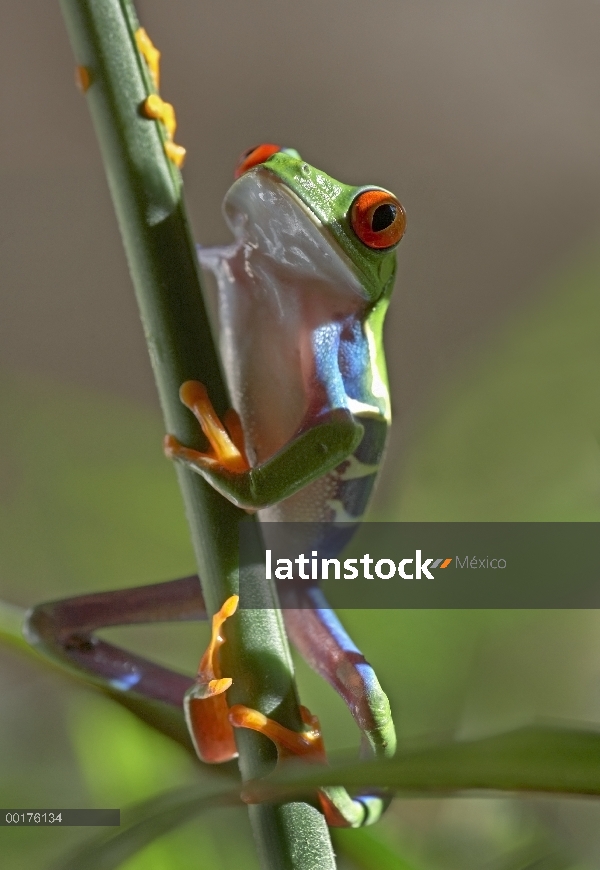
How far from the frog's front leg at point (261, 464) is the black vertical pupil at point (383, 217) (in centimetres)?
15

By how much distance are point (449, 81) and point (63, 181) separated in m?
0.95

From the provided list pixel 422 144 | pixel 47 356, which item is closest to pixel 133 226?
pixel 47 356

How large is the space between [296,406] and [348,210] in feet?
0.59

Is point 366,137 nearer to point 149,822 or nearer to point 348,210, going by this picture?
point 348,210

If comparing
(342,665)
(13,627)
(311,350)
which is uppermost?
→ (311,350)

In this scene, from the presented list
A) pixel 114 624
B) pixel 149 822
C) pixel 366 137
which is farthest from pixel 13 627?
pixel 366 137

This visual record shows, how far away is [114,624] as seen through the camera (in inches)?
29.6

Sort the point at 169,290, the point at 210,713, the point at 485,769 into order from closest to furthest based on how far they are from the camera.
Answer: the point at 485,769 < the point at 169,290 < the point at 210,713

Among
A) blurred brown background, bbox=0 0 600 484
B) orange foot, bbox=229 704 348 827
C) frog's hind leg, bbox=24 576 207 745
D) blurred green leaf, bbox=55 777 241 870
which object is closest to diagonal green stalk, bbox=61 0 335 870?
orange foot, bbox=229 704 348 827

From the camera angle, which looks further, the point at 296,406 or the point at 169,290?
the point at 296,406

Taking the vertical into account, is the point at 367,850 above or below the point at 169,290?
below

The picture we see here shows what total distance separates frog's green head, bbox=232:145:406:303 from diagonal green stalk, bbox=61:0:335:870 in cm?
19

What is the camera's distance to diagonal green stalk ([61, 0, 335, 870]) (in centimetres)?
43

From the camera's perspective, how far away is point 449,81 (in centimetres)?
191
